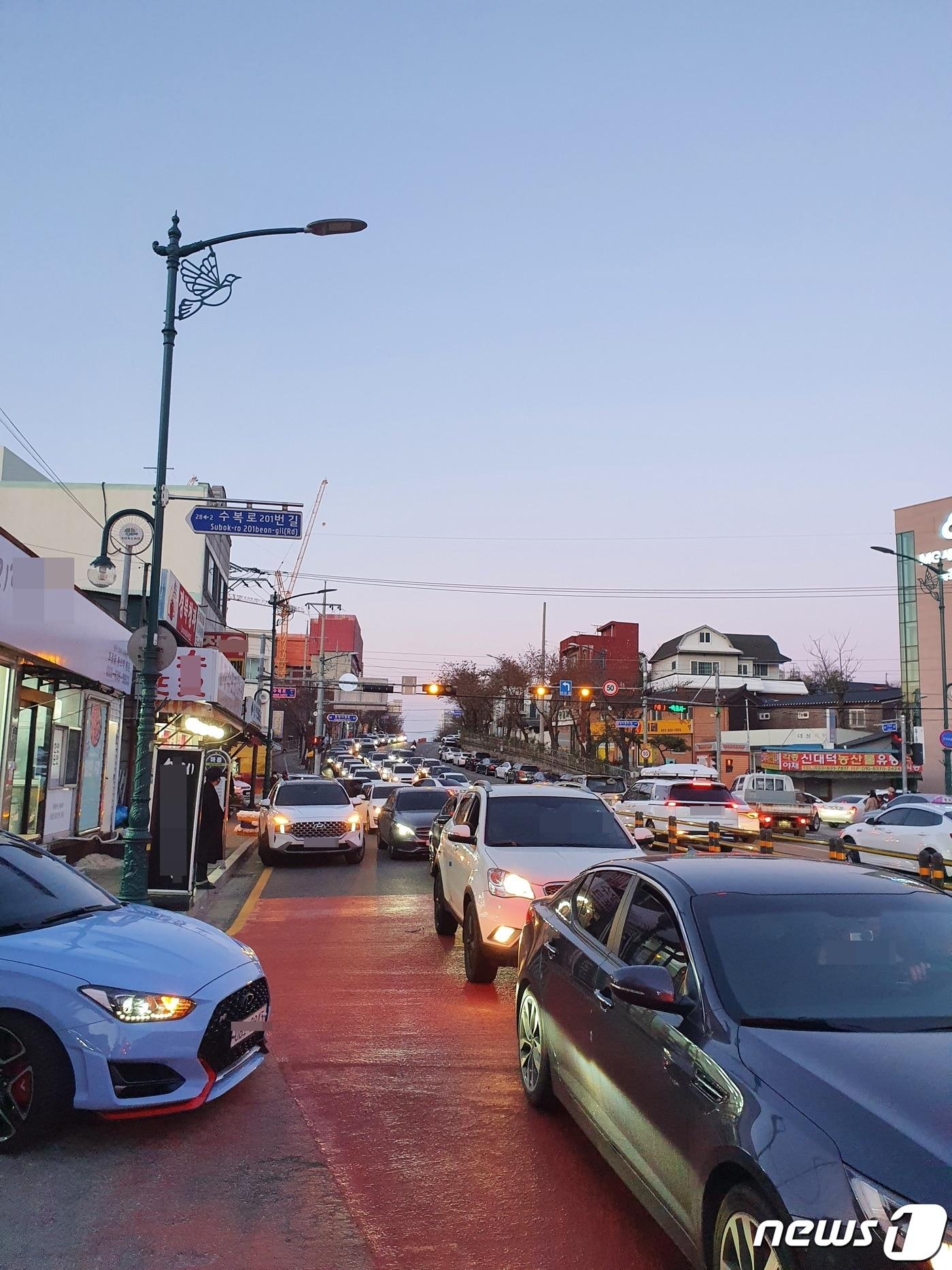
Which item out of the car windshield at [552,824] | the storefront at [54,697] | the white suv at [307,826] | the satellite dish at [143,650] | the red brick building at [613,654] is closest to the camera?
the car windshield at [552,824]

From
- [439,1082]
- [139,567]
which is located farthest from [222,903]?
[139,567]

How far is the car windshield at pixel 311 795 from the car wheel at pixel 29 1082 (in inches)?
657

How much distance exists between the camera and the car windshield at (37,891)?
5973 mm

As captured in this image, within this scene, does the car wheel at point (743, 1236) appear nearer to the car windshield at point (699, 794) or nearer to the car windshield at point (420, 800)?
the car windshield at point (420, 800)

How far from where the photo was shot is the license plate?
19.0 ft

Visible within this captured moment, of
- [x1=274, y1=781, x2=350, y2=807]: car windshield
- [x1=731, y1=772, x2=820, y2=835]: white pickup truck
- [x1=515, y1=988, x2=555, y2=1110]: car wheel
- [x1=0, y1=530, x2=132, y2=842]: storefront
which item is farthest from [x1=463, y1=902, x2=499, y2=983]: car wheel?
[x1=731, y1=772, x2=820, y2=835]: white pickup truck

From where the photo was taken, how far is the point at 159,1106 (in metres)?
5.38

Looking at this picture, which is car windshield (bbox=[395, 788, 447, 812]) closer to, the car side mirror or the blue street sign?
the blue street sign

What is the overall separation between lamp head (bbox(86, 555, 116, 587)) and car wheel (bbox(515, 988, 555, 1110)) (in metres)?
→ 18.2

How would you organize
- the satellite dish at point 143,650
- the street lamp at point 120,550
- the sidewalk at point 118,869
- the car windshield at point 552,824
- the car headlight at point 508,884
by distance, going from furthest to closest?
the street lamp at point 120,550 < the sidewalk at point 118,869 < the satellite dish at point 143,650 < the car windshield at point 552,824 < the car headlight at point 508,884

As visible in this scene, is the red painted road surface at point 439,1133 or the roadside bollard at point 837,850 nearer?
the red painted road surface at point 439,1133

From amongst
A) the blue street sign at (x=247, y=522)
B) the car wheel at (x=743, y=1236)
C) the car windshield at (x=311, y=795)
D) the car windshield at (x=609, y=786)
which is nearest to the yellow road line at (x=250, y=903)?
the car windshield at (x=311, y=795)

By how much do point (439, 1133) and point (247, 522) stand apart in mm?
12249

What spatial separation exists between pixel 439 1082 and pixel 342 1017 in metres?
1.87
